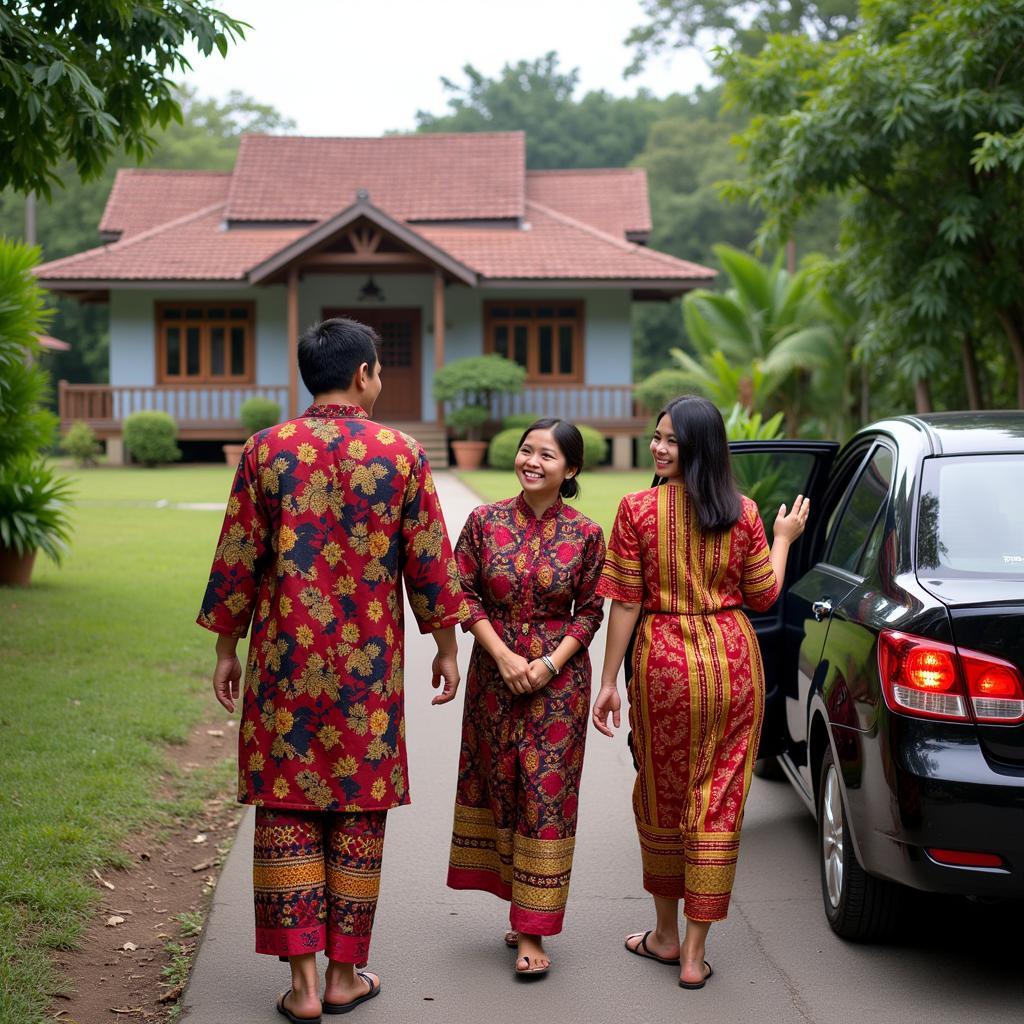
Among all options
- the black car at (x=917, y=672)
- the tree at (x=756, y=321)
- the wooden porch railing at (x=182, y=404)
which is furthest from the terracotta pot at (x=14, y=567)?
the wooden porch railing at (x=182, y=404)

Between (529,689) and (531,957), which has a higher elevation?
(529,689)

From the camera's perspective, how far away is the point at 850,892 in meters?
4.40

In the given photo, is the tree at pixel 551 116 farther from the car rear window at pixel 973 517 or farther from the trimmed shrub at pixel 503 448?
the car rear window at pixel 973 517

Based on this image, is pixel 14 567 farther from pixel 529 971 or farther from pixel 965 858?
pixel 965 858

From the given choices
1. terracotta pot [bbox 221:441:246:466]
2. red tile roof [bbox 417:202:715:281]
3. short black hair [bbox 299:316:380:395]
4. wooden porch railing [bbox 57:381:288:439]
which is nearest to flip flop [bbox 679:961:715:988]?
short black hair [bbox 299:316:380:395]

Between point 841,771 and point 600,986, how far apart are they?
101 cm

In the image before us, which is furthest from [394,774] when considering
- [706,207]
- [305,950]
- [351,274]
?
[706,207]

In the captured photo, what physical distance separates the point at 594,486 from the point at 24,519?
1305cm

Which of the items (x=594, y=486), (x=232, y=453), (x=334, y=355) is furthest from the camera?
(x=232, y=453)

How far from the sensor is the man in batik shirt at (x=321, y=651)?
3.88m

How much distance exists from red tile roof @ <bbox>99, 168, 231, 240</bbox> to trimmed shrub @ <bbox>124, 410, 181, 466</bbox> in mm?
5990

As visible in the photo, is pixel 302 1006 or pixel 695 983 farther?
pixel 695 983

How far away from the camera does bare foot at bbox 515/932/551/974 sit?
422 centimetres

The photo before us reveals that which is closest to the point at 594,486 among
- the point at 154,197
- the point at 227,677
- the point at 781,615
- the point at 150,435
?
the point at 150,435
